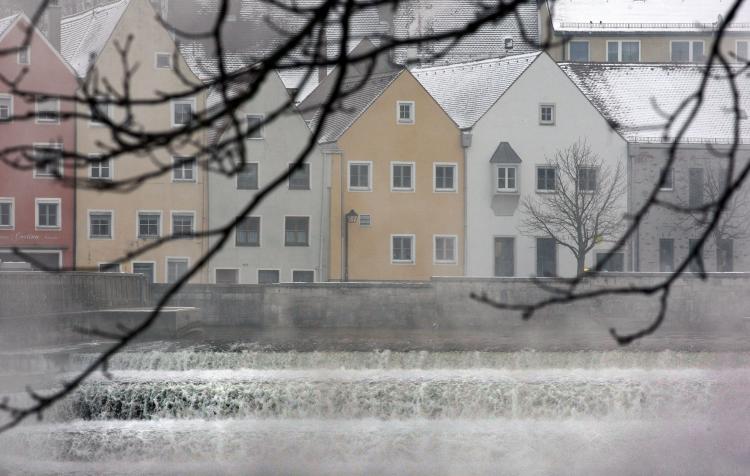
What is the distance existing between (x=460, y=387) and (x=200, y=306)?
11270 millimetres

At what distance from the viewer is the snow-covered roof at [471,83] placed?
3678 cm

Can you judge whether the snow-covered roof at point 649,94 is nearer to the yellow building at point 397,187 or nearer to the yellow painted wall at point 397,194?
the yellow painted wall at point 397,194

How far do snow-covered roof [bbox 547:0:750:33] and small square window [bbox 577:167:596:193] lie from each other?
1092 cm

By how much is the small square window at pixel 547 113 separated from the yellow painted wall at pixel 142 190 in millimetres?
8845

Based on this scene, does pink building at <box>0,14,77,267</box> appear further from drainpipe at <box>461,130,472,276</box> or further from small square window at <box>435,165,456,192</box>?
drainpipe at <box>461,130,472,276</box>

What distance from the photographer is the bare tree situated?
112ft

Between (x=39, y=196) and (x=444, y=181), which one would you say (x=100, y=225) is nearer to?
(x=39, y=196)

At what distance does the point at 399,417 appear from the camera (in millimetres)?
18344

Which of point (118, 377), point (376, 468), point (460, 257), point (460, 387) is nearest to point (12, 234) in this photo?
point (460, 257)

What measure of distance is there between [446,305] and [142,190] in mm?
9941

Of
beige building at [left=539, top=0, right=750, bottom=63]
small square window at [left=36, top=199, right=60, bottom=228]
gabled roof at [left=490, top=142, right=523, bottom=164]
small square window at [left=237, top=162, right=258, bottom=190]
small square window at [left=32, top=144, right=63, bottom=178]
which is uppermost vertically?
beige building at [left=539, top=0, right=750, bottom=63]

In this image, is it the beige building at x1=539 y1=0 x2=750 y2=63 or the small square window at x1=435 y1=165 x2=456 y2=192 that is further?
the beige building at x1=539 y1=0 x2=750 y2=63

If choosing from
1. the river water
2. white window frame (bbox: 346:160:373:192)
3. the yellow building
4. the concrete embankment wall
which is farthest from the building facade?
the river water

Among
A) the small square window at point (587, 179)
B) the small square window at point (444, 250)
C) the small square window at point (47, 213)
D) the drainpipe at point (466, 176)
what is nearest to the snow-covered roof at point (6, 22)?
the small square window at point (47, 213)
